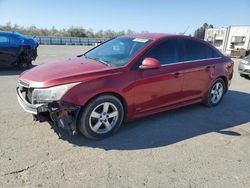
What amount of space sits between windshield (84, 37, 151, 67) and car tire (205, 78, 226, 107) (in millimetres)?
2172

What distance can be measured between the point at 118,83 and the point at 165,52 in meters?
1.33

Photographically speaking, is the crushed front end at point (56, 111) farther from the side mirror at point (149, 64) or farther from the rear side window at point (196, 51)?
the rear side window at point (196, 51)

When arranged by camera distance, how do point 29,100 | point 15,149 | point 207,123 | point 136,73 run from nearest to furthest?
point 15,149 < point 29,100 < point 136,73 < point 207,123

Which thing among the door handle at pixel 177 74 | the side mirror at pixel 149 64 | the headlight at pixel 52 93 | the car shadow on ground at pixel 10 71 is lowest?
the car shadow on ground at pixel 10 71

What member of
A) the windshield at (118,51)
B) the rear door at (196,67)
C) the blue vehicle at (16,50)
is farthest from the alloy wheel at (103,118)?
the blue vehicle at (16,50)

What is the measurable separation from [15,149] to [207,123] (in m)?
3.45

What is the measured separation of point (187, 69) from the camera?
4.88 m

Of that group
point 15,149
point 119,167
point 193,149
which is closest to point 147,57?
point 193,149

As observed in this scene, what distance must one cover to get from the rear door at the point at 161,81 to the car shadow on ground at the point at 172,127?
35 centimetres

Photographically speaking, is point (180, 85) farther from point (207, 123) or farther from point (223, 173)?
point (223, 173)

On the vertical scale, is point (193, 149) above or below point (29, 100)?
below

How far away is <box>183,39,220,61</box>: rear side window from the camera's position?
505cm

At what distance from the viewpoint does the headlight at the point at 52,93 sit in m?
3.40

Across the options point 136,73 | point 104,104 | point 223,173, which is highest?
point 136,73
